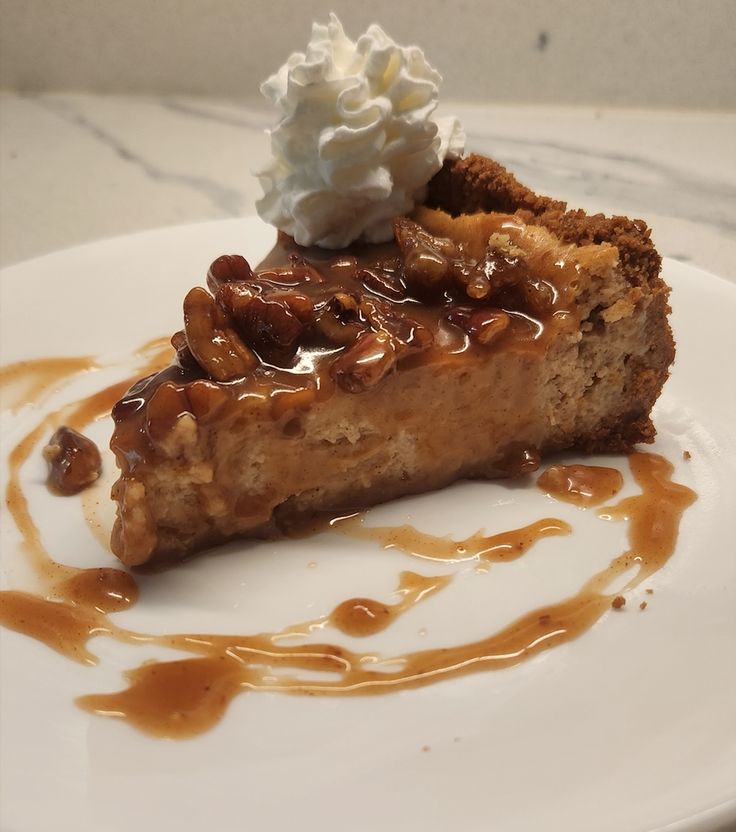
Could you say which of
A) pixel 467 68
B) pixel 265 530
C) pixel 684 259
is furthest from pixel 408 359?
pixel 467 68

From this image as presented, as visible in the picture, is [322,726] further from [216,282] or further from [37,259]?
[37,259]

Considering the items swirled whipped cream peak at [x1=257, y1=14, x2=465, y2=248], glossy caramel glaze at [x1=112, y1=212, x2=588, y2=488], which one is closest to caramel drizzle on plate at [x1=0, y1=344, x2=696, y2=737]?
glossy caramel glaze at [x1=112, y1=212, x2=588, y2=488]

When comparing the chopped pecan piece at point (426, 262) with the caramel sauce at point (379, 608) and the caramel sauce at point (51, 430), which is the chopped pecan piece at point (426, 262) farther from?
the caramel sauce at point (51, 430)

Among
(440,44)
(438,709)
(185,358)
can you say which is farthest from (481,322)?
(440,44)

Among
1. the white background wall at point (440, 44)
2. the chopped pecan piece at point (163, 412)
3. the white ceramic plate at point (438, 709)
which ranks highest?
the white background wall at point (440, 44)

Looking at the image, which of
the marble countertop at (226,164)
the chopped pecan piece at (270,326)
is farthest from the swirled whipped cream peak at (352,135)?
the marble countertop at (226,164)

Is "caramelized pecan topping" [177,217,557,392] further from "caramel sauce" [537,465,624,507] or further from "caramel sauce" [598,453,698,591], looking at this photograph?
"caramel sauce" [598,453,698,591]

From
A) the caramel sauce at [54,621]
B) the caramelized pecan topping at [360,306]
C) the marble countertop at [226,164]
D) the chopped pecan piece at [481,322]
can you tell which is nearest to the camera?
the caramel sauce at [54,621]
